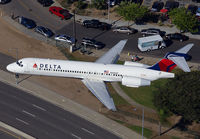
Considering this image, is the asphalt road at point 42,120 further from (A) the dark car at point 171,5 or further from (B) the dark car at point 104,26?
(A) the dark car at point 171,5

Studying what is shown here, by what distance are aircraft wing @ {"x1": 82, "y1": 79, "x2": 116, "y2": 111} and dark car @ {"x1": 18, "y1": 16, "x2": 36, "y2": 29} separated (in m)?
34.3

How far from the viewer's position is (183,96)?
5528 centimetres

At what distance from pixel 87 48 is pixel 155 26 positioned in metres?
23.3

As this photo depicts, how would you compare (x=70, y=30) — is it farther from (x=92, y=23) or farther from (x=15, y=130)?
(x=15, y=130)

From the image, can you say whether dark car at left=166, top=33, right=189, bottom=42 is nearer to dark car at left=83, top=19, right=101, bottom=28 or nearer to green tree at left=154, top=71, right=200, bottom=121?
dark car at left=83, top=19, right=101, bottom=28

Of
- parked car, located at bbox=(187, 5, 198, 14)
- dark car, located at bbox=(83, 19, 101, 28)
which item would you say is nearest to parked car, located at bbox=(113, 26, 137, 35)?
dark car, located at bbox=(83, 19, 101, 28)

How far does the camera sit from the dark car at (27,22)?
93.6m

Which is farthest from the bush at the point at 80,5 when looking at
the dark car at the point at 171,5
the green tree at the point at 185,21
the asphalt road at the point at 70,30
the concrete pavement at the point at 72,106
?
the concrete pavement at the point at 72,106

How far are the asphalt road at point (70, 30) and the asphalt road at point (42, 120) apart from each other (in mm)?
27525

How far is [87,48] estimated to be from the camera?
85688 mm

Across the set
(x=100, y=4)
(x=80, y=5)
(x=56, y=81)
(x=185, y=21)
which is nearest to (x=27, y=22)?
(x=80, y=5)

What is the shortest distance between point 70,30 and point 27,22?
12.3 metres

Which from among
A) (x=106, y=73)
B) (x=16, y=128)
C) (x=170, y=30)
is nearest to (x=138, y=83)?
(x=106, y=73)

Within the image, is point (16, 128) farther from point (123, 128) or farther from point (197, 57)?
point (197, 57)
